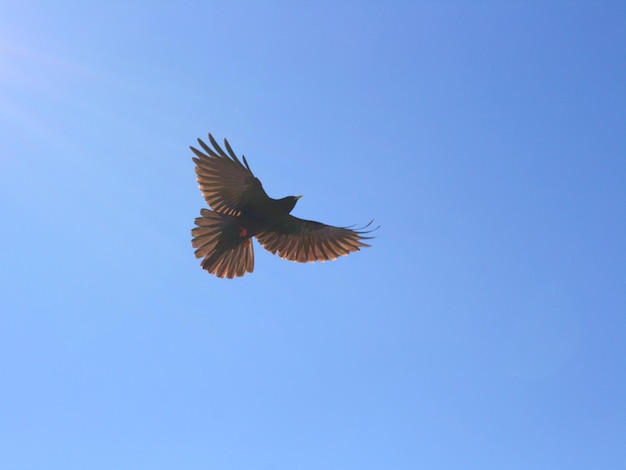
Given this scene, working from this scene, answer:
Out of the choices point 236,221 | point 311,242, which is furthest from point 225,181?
point 311,242

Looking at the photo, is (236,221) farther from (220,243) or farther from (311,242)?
(311,242)

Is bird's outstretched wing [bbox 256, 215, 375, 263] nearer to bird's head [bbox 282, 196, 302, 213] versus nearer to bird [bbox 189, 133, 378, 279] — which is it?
bird [bbox 189, 133, 378, 279]

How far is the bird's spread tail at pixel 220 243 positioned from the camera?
39.9ft

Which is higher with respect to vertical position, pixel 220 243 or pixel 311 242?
pixel 311 242

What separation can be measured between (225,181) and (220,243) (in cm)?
112

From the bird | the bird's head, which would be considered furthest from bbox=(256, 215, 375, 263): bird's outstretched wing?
the bird's head

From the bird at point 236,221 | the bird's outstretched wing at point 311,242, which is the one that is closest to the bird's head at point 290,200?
the bird at point 236,221

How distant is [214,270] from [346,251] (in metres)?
2.57

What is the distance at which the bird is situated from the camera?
11727 mm

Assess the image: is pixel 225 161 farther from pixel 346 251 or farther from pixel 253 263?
pixel 346 251

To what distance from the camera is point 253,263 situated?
1288 centimetres

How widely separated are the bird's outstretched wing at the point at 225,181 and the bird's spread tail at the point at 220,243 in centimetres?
20

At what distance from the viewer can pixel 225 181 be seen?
468 inches

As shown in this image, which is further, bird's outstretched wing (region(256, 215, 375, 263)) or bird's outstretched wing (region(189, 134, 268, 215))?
bird's outstretched wing (region(256, 215, 375, 263))
